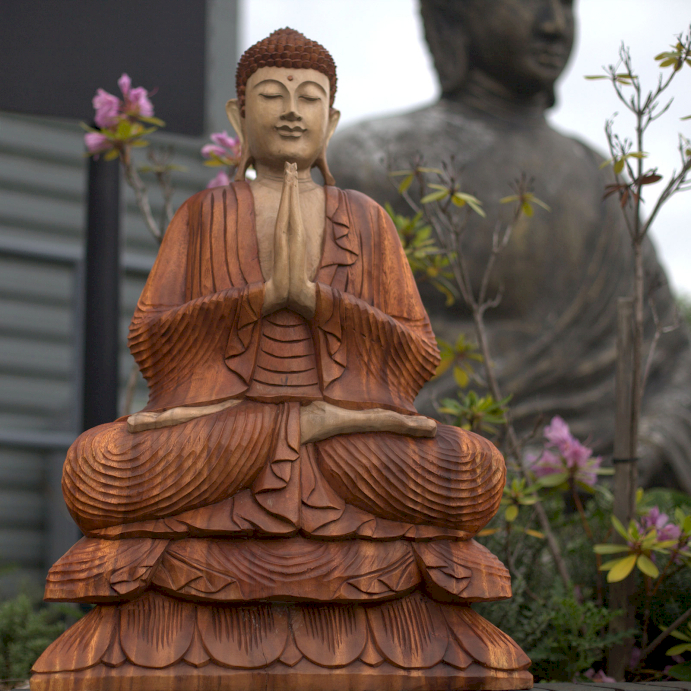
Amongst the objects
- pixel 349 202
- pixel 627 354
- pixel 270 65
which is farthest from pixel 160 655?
pixel 627 354

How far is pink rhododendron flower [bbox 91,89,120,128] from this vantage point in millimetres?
3457

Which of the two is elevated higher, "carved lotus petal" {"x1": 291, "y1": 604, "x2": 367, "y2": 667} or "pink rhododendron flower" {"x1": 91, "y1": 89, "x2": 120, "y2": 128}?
"pink rhododendron flower" {"x1": 91, "y1": 89, "x2": 120, "y2": 128}

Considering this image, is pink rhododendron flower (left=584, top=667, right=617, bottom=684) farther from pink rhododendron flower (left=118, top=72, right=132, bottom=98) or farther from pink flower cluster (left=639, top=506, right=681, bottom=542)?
pink rhododendron flower (left=118, top=72, right=132, bottom=98)

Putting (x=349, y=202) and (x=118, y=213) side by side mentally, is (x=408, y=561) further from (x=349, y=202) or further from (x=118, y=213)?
(x=118, y=213)

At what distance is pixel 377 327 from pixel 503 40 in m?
4.61

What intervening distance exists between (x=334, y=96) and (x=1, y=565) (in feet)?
12.9

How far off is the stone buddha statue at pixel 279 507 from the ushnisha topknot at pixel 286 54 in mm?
500

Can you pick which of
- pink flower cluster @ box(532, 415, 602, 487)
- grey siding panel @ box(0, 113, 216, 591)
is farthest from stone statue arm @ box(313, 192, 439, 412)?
grey siding panel @ box(0, 113, 216, 591)

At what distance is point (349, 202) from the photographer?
2.94m

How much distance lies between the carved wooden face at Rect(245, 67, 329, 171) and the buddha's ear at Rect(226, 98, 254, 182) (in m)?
0.09

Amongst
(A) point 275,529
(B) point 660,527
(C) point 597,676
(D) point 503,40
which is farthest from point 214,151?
(D) point 503,40

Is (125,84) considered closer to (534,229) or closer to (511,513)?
(511,513)

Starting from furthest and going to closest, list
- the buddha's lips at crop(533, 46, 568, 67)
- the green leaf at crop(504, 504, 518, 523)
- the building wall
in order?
1. the buddha's lips at crop(533, 46, 568, 67)
2. the building wall
3. the green leaf at crop(504, 504, 518, 523)

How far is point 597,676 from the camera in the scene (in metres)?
3.10
